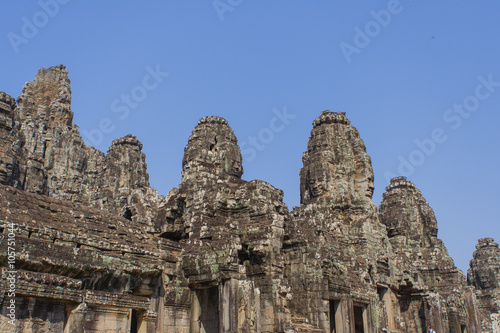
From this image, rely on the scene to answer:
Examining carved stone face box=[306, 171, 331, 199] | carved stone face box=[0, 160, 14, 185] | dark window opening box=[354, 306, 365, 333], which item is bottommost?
dark window opening box=[354, 306, 365, 333]

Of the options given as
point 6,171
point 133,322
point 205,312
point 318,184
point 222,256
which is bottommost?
point 133,322

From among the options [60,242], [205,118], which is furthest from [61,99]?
[60,242]

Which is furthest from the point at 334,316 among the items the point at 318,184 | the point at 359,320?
the point at 318,184

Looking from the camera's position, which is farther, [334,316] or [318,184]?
[318,184]

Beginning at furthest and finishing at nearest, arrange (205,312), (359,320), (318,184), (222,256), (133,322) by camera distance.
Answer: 1. (318,184)
2. (359,320)
3. (205,312)
4. (222,256)
5. (133,322)

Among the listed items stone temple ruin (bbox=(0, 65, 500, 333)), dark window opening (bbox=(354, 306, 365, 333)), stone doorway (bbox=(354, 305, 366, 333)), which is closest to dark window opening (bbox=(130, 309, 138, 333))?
stone temple ruin (bbox=(0, 65, 500, 333))

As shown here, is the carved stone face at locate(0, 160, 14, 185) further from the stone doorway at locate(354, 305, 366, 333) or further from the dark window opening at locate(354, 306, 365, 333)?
the dark window opening at locate(354, 306, 365, 333)

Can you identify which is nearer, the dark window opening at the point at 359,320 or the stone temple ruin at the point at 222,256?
the stone temple ruin at the point at 222,256

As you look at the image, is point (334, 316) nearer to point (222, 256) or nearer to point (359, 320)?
point (359, 320)

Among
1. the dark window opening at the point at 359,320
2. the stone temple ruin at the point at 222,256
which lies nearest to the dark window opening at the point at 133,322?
the stone temple ruin at the point at 222,256

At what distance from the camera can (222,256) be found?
14.6m

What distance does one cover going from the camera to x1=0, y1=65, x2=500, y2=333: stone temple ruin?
35.0 feet

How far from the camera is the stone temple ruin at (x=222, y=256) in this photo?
10664mm

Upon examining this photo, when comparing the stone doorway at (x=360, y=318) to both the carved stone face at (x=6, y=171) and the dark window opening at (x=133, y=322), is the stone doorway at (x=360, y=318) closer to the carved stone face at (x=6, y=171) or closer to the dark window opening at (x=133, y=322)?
the dark window opening at (x=133, y=322)
